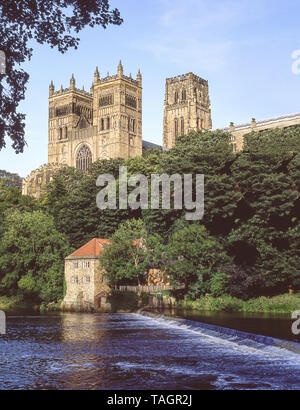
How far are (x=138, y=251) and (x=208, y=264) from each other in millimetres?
7837

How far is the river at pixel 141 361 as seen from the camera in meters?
15.8

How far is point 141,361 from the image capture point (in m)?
19.8

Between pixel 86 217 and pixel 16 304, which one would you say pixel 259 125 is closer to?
pixel 86 217

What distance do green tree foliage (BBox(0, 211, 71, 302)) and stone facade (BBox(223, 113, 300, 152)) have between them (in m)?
51.9

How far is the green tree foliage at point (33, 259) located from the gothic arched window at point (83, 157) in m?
82.6

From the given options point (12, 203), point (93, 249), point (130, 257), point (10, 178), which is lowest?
point (130, 257)

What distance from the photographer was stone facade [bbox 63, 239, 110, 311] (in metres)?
54.3

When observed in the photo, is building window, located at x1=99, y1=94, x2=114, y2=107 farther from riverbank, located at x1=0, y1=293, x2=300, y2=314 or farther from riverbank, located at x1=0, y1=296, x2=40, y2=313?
riverbank, located at x1=0, y1=293, x2=300, y2=314

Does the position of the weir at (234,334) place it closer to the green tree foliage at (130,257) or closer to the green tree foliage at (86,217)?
→ the green tree foliage at (130,257)

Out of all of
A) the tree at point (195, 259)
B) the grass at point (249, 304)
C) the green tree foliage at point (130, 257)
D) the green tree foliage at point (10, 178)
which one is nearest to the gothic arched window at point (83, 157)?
the green tree foliage at point (10, 178)

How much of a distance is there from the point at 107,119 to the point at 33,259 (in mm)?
88179

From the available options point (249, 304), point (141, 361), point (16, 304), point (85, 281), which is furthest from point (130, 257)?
point (141, 361)

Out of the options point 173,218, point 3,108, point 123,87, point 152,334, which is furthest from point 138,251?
point 123,87
